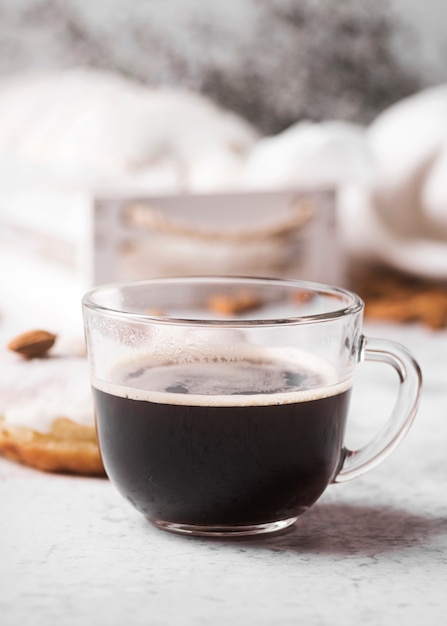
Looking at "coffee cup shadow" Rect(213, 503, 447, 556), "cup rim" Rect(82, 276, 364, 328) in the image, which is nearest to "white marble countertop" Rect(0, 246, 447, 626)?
"coffee cup shadow" Rect(213, 503, 447, 556)

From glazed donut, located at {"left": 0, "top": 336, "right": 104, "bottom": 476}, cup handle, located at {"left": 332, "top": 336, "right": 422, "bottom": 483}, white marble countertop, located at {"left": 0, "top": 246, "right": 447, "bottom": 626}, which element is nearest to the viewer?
white marble countertop, located at {"left": 0, "top": 246, "right": 447, "bottom": 626}

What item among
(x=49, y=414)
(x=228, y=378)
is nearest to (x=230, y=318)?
(x=228, y=378)

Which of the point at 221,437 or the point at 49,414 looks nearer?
the point at 221,437

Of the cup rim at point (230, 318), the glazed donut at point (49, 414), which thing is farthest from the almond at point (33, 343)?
the cup rim at point (230, 318)

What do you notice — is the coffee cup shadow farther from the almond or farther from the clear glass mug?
the almond

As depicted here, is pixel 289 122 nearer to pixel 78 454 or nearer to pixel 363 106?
pixel 363 106

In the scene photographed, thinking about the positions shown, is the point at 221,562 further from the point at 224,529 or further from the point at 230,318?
the point at 230,318
